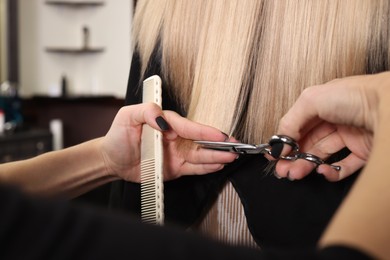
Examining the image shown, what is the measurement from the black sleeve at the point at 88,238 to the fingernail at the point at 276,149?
1.00 ft

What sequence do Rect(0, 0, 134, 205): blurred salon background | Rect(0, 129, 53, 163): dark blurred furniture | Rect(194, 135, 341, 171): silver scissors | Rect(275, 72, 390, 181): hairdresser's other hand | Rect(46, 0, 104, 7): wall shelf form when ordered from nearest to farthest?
Rect(275, 72, 390, 181): hairdresser's other hand → Rect(194, 135, 341, 171): silver scissors → Rect(0, 129, 53, 163): dark blurred furniture → Rect(0, 0, 134, 205): blurred salon background → Rect(46, 0, 104, 7): wall shelf

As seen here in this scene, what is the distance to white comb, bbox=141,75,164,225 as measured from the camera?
2.14 ft

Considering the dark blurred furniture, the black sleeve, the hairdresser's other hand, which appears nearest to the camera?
the black sleeve

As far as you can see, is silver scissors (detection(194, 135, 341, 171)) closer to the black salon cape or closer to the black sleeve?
the black salon cape

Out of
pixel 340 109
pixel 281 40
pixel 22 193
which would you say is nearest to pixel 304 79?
pixel 281 40

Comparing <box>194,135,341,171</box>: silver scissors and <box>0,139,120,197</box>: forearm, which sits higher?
<box>194,135,341,171</box>: silver scissors

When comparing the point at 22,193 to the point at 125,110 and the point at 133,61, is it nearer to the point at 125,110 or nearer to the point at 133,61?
the point at 125,110

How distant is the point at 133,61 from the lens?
816mm

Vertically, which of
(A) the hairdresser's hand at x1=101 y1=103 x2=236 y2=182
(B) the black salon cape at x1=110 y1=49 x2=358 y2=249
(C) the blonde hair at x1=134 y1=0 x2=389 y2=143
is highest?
(C) the blonde hair at x1=134 y1=0 x2=389 y2=143

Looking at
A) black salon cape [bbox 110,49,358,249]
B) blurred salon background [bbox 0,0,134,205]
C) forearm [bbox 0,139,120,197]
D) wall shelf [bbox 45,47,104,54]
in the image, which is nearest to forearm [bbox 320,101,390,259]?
black salon cape [bbox 110,49,358,249]

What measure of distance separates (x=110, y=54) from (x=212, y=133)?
2.69 meters

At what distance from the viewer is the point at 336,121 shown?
0.52 metres

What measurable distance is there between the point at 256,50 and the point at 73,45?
2.85 meters

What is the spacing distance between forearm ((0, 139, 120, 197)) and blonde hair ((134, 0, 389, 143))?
0.56 feet
